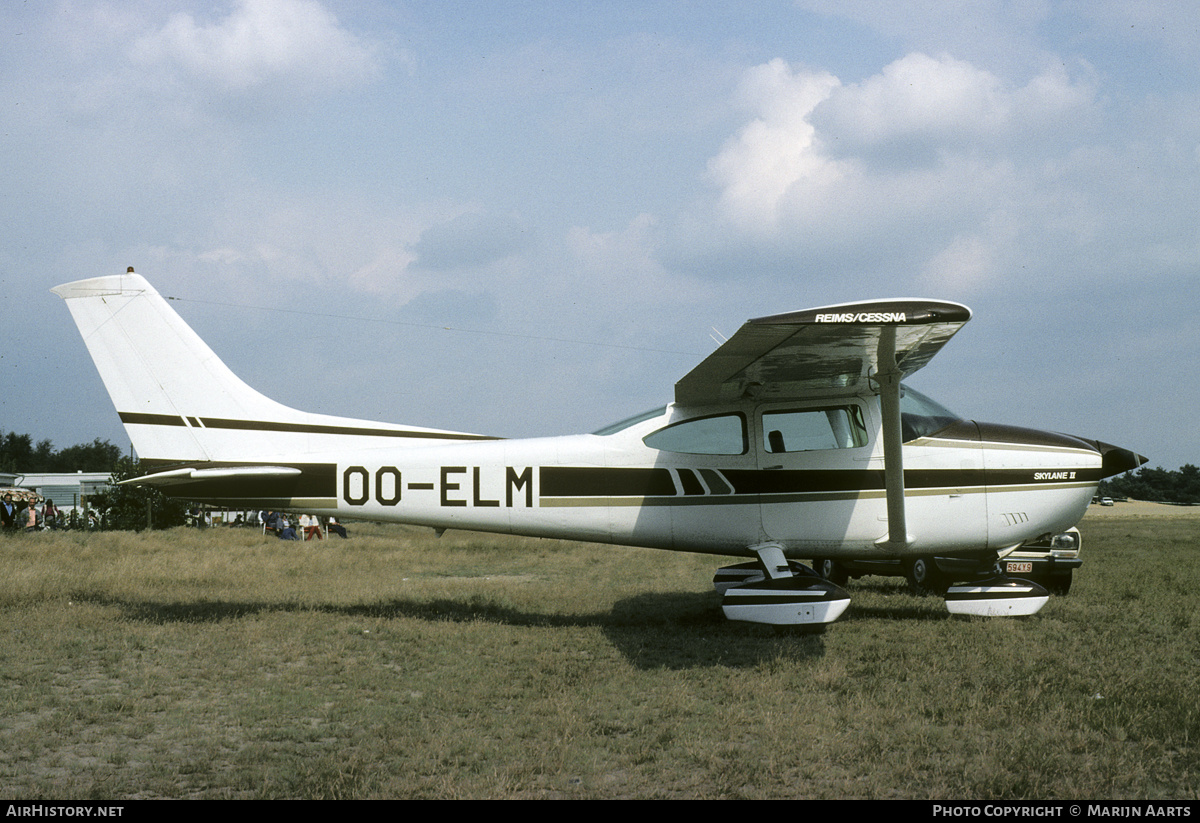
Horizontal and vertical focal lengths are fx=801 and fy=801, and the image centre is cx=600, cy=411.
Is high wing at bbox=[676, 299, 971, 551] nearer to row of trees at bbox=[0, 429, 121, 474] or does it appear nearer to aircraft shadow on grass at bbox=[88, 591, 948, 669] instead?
aircraft shadow on grass at bbox=[88, 591, 948, 669]

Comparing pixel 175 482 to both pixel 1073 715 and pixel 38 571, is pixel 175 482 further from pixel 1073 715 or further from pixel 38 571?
pixel 1073 715

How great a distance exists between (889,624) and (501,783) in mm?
5681

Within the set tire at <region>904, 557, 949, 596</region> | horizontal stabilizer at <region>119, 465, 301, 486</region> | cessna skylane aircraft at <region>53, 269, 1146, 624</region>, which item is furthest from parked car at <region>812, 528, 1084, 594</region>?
horizontal stabilizer at <region>119, 465, 301, 486</region>

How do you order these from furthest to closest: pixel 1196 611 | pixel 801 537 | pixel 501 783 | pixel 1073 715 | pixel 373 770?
pixel 1196 611
pixel 801 537
pixel 1073 715
pixel 373 770
pixel 501 783

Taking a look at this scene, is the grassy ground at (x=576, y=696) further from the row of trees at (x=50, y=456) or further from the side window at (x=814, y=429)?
the row of trees at (x=50, y=456)

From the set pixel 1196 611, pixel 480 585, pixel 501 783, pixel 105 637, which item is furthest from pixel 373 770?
pixel 1196 611

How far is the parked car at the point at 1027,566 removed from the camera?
10125mm

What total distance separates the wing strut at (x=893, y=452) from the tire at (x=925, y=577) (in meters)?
3.25

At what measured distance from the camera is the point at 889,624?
8.36m

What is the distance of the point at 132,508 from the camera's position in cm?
2872

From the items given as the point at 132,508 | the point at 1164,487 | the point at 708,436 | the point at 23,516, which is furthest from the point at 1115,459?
the point at 1164,487

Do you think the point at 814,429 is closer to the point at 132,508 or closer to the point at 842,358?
the point at 842,358

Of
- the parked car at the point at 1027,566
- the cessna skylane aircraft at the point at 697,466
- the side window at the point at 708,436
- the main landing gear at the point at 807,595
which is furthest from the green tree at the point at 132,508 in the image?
the parked car at the point at 1027,566

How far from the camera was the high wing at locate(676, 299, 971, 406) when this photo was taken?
5.88m
